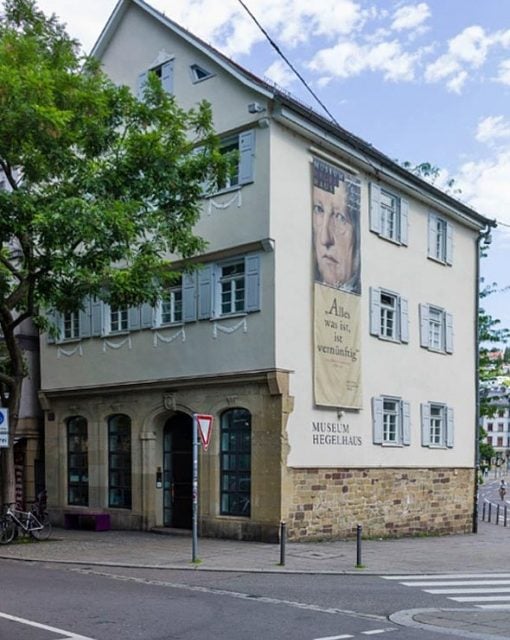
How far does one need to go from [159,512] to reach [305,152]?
9.82 meters

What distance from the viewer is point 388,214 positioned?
24812mm

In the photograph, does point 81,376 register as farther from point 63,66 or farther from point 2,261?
point 63,66

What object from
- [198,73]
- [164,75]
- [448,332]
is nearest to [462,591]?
[198,73]

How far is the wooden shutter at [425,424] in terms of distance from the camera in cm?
2553

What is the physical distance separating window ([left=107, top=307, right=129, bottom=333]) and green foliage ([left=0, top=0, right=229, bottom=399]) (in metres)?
4.02

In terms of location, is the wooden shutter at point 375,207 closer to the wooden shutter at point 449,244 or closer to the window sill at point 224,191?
the wooden shutter at point 449,244

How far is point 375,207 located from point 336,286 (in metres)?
3.22

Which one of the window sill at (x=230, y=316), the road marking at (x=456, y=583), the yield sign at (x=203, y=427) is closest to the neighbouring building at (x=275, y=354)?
the window sill at (x=230, y=316)

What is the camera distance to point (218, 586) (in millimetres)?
13055

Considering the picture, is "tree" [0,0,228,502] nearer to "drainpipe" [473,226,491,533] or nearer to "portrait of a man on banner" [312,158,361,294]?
"portrait of a man on banner" [312,158,361,294]

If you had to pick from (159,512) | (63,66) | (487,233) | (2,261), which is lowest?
(159,512)

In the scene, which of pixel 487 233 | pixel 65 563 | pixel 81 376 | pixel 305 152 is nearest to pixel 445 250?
pixel 487 233

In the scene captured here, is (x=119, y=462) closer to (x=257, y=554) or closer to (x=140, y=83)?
(x=257, y=554)

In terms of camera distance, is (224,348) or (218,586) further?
(224,348)
